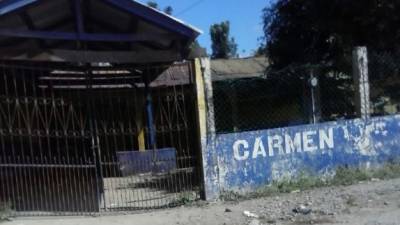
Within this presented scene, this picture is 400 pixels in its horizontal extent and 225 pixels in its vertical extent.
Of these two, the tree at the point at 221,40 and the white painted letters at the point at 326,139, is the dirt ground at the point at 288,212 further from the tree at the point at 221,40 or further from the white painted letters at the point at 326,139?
the tree at the point at 221,40

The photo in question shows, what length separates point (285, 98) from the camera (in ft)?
55.2

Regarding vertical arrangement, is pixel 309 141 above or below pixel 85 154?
below

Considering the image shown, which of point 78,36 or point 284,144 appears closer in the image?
point 78,36

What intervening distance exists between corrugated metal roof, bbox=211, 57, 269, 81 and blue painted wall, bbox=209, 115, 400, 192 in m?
12.3

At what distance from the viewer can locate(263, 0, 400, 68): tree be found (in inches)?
586

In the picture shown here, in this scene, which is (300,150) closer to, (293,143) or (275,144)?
(293,143)

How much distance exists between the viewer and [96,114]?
9375 millimetres

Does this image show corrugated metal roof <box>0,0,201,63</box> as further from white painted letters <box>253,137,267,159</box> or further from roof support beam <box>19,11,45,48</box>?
white painted letters <box>253,137,267,159</box>

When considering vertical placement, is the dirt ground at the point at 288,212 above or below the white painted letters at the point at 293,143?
below

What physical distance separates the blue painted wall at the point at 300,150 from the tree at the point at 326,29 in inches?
110

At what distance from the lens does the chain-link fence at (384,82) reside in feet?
38.8

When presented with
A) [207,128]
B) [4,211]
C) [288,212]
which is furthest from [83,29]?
[288,212]

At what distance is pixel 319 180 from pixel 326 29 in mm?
6770

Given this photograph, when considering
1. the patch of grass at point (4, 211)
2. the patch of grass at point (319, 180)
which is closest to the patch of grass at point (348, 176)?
the patch of grass at point (319, 180)
